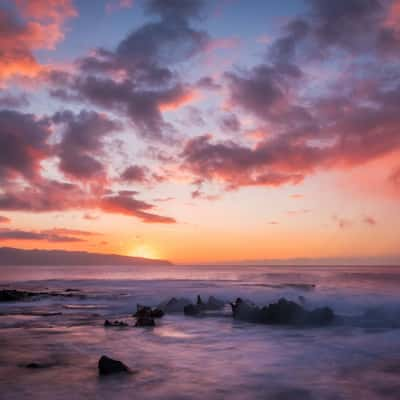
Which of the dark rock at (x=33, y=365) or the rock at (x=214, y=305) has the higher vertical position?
the dark rock at (x=33, y=365)

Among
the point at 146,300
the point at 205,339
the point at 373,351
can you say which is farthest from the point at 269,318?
the point at 146,300

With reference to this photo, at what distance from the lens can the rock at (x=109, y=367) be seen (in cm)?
959

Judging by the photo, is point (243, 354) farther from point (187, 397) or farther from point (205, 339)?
point (187, 397)

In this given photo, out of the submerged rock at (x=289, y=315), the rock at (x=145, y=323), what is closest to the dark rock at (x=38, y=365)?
the rock at (x=145, y=323)

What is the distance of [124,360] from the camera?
37.8 ft

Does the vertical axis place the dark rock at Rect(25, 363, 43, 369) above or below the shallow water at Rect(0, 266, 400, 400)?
above

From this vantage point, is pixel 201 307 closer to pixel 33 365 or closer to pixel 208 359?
pixel 208 359

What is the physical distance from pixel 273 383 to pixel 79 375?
462 cm

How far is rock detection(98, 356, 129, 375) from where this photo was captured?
9.59 m

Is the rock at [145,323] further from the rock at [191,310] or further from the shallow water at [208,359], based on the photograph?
the rock at [191,310]

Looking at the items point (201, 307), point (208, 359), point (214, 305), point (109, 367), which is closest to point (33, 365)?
point (109, 367)

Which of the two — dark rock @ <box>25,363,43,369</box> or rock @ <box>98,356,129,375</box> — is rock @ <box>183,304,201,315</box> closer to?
dark rock @ <box>25,363,43,369</box>

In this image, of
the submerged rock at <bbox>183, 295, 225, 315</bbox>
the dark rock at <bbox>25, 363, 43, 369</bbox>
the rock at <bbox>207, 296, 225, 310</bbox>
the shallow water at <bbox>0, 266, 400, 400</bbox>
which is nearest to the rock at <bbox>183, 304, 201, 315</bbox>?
the submerged rock at <bbox>183, 295, 225, 315</bbox>

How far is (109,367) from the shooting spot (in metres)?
9.69
